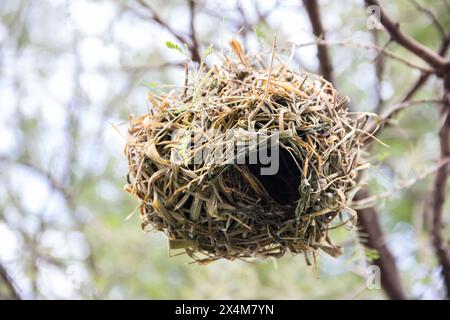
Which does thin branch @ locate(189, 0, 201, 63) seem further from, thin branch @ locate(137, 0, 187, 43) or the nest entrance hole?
the nest entrance hole

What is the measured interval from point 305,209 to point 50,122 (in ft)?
10.0

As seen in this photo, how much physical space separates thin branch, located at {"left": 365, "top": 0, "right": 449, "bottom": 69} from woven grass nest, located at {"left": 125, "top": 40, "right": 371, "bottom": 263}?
1.41ft

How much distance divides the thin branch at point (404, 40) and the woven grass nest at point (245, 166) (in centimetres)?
43

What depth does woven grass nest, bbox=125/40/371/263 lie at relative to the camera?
124cm

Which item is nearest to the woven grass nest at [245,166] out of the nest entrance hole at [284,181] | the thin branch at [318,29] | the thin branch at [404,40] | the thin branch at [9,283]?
the nest entrance hole at [284,181]

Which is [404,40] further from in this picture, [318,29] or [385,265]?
[385,265]

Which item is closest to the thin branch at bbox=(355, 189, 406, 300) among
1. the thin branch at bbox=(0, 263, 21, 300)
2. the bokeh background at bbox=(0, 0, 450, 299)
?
the bokeh background at bbox=(0, 0, 450, 299)

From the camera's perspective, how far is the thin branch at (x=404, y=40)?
171 cm

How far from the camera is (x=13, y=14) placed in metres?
3.82

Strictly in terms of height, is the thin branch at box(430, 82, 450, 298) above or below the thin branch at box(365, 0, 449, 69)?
below

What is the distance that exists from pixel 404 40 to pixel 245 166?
2.55ft

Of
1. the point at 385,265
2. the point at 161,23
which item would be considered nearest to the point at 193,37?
the point at 161,23

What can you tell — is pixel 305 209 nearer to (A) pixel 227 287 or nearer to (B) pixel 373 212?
(B) pixel 373 212

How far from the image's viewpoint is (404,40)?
5.82 ft
